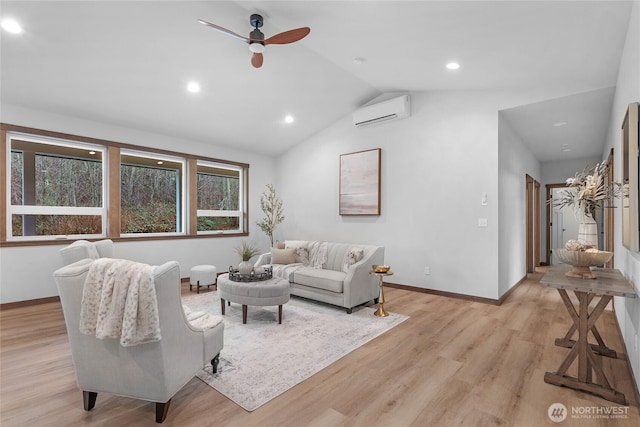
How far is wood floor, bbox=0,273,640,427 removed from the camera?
1.95 m

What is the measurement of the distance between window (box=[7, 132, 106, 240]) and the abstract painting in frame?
4029 mm

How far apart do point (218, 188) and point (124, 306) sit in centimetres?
500

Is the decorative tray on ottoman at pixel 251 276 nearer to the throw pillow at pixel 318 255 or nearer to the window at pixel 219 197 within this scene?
the throw pillow at pixel 318 255

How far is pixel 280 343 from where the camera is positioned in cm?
305

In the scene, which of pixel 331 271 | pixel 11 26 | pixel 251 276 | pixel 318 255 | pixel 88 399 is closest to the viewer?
pixel 88 399

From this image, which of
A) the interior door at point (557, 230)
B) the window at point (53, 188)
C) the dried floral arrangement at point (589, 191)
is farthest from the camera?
the interior door at point (557, 230)

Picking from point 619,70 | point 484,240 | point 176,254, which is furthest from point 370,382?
point 176,254

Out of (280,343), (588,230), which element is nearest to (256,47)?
(280,343)

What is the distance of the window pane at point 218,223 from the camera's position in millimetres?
6200

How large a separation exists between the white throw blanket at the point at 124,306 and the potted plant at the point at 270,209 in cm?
506

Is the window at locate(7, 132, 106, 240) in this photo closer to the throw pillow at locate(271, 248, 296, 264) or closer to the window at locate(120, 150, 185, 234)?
the window at locate(120, 150, 185, 234)

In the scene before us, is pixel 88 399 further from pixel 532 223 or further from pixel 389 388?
pixel 532 223

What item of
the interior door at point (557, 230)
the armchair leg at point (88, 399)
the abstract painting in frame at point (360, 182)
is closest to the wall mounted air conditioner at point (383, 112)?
the abstract painting in frame at point (360, 182)

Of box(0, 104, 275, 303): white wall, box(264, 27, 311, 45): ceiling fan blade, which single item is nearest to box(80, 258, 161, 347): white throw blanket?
box(264, 27, 311, 45): ceiling fan blade
